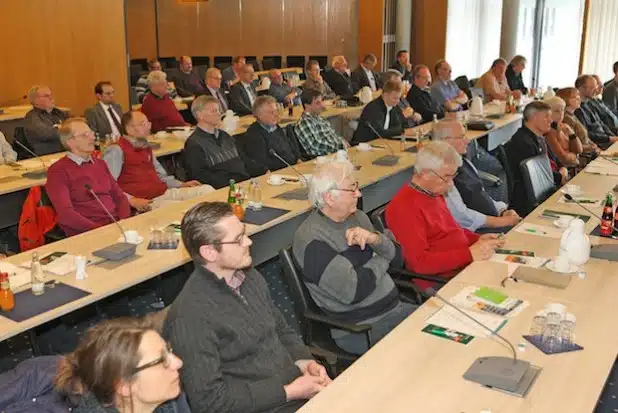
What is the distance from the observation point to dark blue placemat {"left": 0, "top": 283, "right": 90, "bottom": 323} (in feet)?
8.43

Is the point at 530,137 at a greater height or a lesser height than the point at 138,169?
greater

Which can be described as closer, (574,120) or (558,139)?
(558,139)

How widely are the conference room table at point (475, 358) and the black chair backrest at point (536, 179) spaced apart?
1745mm

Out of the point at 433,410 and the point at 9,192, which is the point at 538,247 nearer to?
the point at 433,410

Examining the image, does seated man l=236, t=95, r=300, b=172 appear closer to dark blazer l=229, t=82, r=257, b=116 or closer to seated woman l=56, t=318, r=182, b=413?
dark blazer l=229, t=82, r=257, b=116

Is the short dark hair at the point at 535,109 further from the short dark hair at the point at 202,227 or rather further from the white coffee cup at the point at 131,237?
the short dark hair at the point at 202,227

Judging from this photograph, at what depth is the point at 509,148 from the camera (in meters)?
5.35

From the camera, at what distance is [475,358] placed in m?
2.20

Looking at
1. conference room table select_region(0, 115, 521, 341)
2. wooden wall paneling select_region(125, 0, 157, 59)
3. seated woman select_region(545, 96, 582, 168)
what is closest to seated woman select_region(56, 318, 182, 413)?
conference room table select_region(0, 115, 521, 341)

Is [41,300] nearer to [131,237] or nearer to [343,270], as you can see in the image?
[131,237]

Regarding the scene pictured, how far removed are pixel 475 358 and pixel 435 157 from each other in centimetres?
135

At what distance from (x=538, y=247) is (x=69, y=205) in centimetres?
263

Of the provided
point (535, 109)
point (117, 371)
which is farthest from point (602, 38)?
point (117, 371)

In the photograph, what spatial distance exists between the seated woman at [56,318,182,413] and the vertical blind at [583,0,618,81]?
35.3 feet
